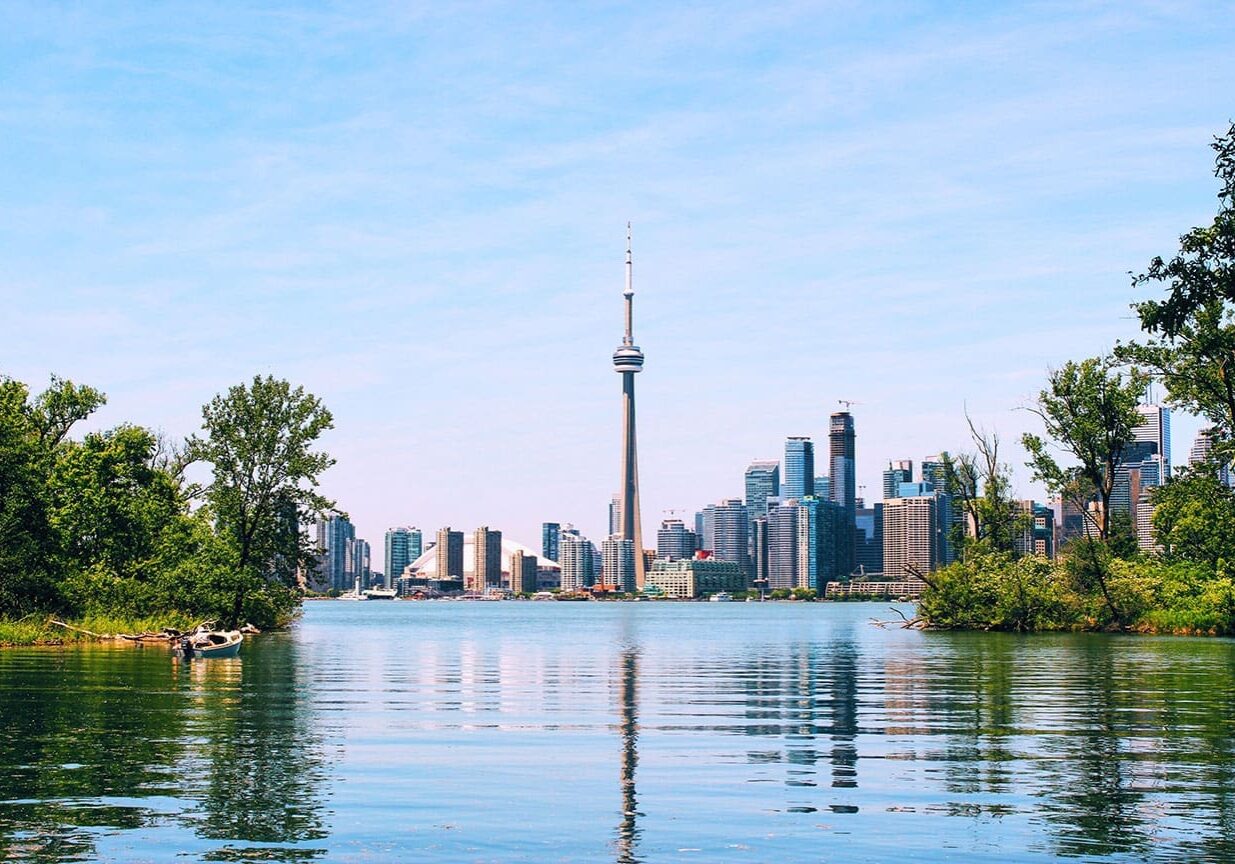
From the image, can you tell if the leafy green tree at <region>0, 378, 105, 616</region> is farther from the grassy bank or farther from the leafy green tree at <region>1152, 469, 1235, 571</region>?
the leafy green tree at <region>1152, 469, 1235, 571</region>

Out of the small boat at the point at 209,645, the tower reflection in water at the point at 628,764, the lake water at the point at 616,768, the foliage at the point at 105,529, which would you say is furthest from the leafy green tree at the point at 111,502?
the tower reflection in water at the point at 628,764

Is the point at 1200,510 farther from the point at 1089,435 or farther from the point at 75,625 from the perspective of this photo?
the point at 75,625

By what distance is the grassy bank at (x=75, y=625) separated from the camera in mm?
75875

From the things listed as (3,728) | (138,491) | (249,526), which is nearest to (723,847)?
(3,728)

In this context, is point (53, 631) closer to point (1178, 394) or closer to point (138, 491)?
point (138, 491)

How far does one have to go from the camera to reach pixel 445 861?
18.5 m

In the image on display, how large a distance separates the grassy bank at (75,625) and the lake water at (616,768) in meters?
23.3

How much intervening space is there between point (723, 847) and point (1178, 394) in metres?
85.7

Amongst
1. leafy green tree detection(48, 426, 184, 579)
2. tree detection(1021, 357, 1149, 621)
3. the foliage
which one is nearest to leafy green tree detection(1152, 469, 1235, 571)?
tree detection(1021, 357, 1149, 621)

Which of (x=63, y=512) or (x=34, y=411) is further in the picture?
(x=34, y=411)

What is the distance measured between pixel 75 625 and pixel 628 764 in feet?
210

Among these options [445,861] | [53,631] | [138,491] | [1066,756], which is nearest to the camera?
[445,861]

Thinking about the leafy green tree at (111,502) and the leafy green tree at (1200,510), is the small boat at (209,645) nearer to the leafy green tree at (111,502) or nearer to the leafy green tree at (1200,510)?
the leafy green tree at (111,502)

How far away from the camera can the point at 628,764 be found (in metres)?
28.1
